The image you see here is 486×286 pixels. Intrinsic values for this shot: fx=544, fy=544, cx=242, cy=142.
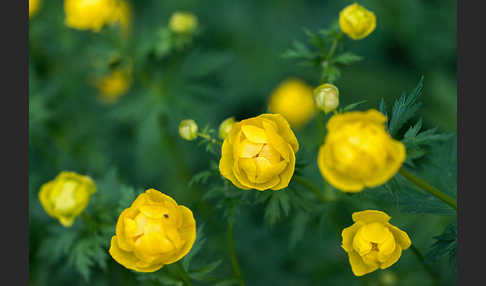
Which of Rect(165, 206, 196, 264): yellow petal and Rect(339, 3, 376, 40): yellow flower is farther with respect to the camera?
Rect(339, 3, 376, 40): yellow flower

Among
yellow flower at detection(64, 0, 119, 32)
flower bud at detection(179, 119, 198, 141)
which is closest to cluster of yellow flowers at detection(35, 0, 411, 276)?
flower bud at detection(179, 119, 198, 141)

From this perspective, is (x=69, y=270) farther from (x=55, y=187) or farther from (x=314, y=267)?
(x=314, y=267)

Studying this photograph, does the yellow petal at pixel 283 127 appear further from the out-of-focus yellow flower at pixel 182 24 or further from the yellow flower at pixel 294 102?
the yellow flower at pixel 294 102

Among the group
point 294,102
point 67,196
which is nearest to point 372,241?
point 67,196

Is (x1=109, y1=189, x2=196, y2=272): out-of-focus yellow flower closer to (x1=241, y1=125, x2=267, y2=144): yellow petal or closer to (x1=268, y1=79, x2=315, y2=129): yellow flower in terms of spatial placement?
(x1=241, y1=125, x2=267, y2=144): yellow petal

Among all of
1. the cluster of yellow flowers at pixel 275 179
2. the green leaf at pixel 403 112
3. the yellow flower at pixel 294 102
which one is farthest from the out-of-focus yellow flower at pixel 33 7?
the green leaf at pixel 403 112

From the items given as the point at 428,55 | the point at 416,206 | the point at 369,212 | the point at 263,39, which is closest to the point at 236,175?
the point at 369,212

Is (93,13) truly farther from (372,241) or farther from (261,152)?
(372,241)
